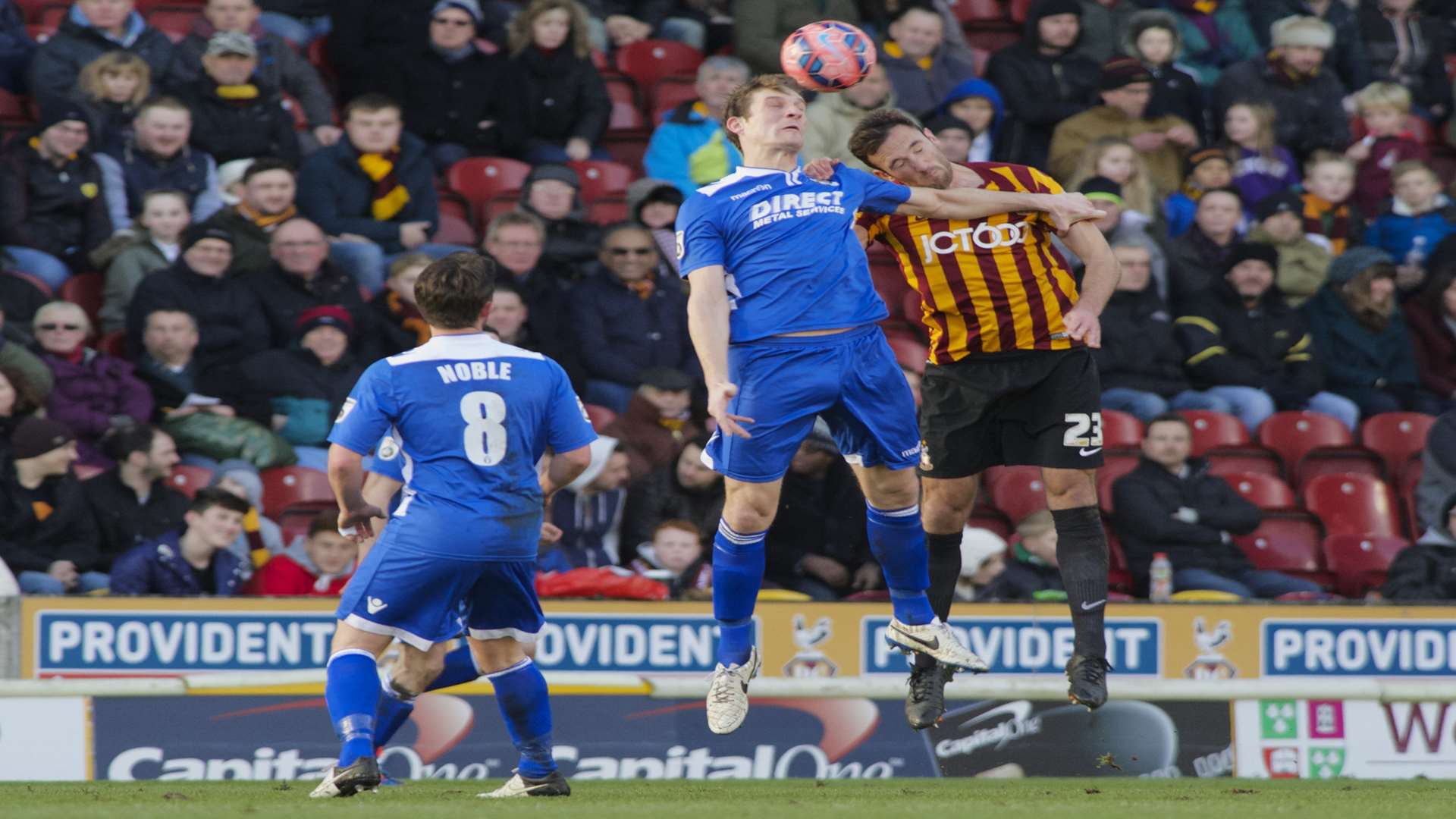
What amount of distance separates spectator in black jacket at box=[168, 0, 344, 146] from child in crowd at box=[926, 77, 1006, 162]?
4039 mm

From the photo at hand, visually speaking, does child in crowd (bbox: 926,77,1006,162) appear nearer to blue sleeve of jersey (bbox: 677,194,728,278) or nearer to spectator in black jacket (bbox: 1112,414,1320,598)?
spectator in black jacket (bbox: 1112,414,1320,598)

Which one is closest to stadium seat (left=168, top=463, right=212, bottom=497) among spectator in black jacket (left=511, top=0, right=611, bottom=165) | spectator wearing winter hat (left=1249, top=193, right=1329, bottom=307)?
spectator in black jacket (left=511, top=0, right=611, bottom=165)

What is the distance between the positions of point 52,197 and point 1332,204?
8.72 metres

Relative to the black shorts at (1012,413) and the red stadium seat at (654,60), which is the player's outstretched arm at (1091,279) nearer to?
the black shorts at (1012,413)

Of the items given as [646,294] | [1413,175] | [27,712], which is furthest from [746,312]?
[1413,175]

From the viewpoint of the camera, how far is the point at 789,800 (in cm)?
711

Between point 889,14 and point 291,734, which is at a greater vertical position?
point 889,14

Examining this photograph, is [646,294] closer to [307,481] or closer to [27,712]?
[307,481]

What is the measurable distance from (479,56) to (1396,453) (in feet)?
21.4

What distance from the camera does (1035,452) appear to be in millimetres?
7832

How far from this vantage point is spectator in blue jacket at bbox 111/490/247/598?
9.81 metres

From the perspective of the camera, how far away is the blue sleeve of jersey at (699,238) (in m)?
7.27

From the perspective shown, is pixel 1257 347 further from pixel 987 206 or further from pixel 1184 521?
pixel 987 206

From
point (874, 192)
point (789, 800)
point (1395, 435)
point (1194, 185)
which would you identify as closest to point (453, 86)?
point (1194, 185)
